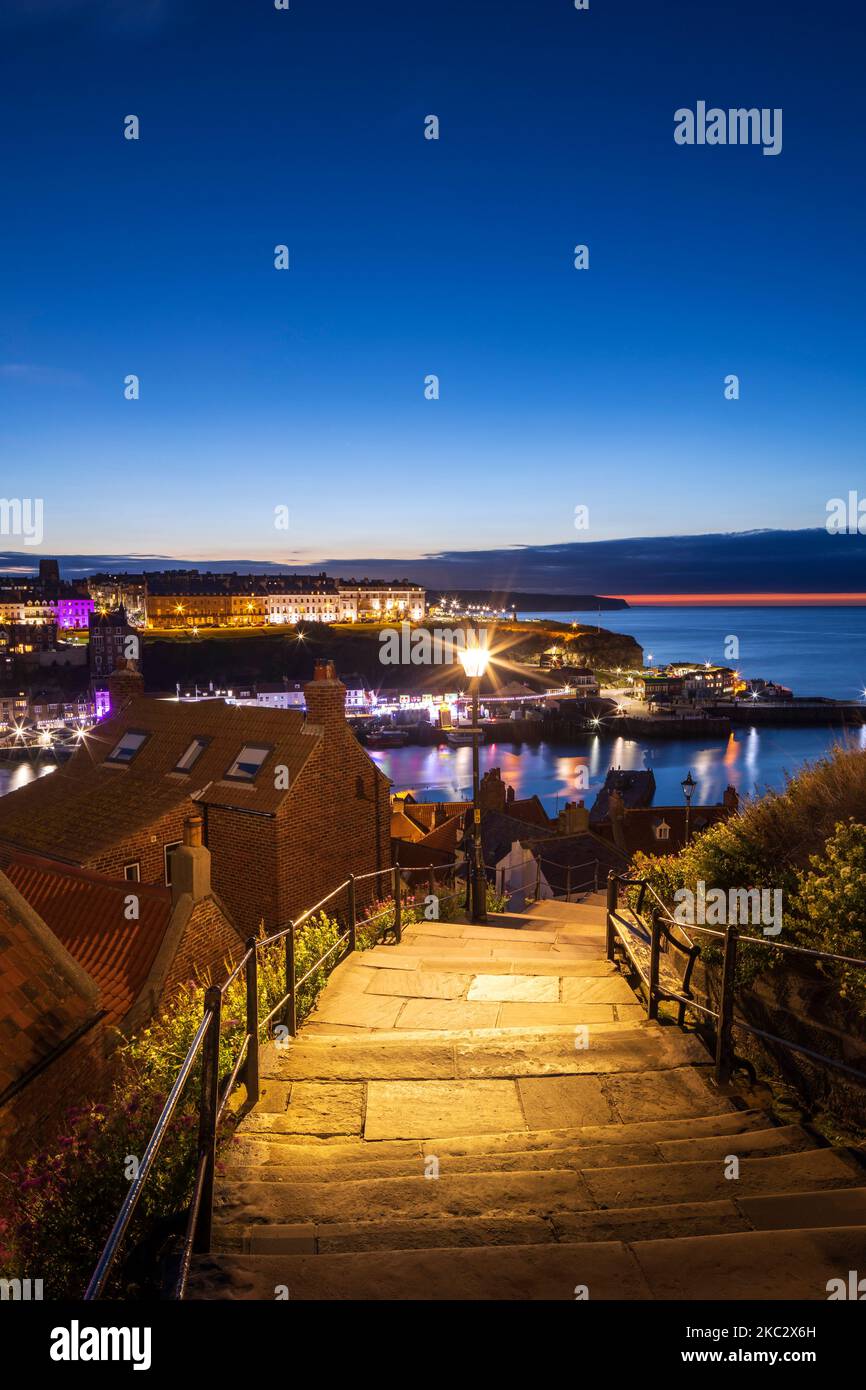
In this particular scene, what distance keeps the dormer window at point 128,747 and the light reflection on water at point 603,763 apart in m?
50.8

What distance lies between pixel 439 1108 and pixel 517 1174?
116 centimetres

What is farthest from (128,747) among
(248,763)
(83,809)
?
(248,763)

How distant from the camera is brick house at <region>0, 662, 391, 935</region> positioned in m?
17.2

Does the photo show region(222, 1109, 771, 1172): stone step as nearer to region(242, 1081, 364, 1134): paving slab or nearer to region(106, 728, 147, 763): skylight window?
region(242, 1081, 364, 1134): paving slab

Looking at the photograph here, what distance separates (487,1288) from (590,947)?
881 centimetres

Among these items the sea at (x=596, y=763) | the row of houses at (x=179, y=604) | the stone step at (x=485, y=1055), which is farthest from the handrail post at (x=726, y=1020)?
the row of houses at (x=179, y=604)

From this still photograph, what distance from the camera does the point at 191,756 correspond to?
1984 centimetres

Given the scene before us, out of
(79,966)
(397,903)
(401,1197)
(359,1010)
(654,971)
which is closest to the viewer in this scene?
(401,1197)

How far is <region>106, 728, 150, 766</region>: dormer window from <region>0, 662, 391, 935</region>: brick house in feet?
1.07

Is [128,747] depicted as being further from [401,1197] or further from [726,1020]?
[401,1197]

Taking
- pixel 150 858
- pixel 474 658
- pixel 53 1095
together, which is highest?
pixel 474 658

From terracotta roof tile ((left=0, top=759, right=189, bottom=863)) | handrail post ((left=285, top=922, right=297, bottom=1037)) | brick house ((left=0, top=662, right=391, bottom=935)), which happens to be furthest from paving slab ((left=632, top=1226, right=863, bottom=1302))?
terracotta roof tile ((left=0, top=759, right=189, bottom=863))

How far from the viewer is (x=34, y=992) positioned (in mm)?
9211
